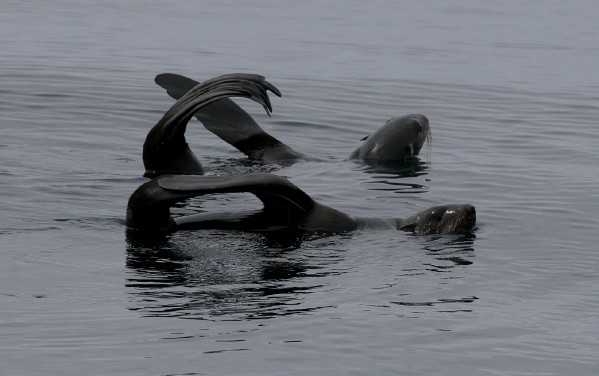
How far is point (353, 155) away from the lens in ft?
45.5

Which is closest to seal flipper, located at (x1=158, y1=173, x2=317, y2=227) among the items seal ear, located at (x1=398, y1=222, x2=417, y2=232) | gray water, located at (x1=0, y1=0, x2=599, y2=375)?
gray water, located at (x1=0, y1=0, x2=599, y2=375)

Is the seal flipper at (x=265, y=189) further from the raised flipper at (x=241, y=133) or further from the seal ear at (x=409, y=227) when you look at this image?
the raised flipper at (x=241, y=133)

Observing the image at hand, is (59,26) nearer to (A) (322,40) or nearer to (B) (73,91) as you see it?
(A) (322,40)

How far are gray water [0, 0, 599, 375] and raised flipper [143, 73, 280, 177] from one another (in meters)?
0.46

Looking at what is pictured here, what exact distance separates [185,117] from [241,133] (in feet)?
8.43

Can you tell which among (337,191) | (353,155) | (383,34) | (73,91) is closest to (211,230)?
(337,191)

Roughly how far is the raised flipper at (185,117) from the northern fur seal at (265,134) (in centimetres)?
112

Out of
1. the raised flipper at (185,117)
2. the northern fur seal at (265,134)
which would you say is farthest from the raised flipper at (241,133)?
the raised flipper at (185,117)

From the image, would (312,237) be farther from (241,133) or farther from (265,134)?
(265,134)

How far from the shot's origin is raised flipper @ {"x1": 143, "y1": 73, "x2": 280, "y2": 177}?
1057 cm

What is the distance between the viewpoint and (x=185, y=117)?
10.8m

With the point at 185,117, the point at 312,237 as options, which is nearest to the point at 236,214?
the point at 312,237

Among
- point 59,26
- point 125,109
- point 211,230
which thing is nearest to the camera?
point 211,230

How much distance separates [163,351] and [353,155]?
6819mm
